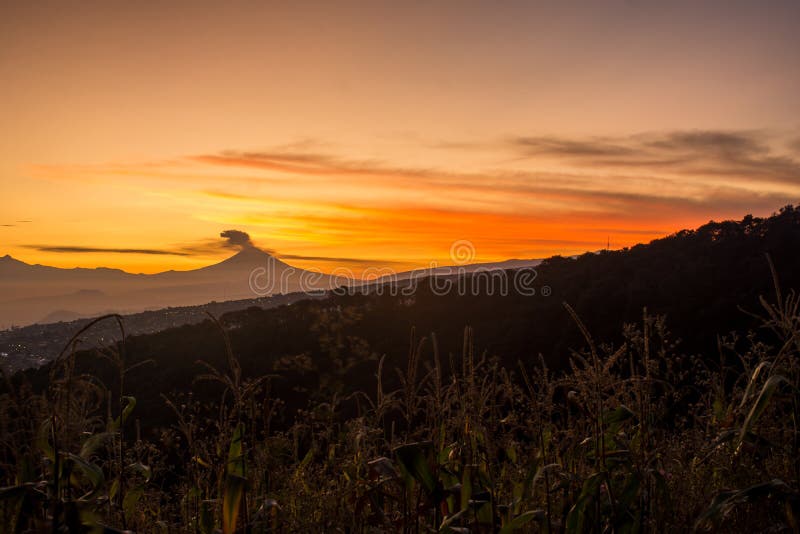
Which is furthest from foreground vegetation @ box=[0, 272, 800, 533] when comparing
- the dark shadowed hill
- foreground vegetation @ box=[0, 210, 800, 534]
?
the dark shadowed hill

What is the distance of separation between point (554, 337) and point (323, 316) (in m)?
13.4

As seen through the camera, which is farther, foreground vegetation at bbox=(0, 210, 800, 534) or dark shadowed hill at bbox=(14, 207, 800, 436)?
dark shadowed hill at bbox=(14, 207, 800, 436)

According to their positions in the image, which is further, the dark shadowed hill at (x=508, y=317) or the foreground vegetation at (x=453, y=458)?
the dark shadowed hill at (x=508, y=317)

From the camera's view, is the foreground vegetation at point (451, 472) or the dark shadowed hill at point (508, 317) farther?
the dark shadowed hill at point (508, 317)

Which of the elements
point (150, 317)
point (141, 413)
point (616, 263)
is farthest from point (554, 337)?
point (150, 317)

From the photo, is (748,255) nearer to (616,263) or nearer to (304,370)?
(616,263)

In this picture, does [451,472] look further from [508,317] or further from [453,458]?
[508,317]

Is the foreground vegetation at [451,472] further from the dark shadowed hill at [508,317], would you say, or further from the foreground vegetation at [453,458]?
the dark shadowed hill at [508,317]

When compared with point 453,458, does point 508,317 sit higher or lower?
lower

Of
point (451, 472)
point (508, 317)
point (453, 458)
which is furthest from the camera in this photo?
point (508, 317)

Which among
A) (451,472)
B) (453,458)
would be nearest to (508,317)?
(453,458)

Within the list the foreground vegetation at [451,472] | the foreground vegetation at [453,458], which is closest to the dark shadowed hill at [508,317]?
Result: the foreground vegetation at [453,458]

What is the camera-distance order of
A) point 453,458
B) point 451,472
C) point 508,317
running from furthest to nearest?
point 508,317
point 453,458
point 451,472

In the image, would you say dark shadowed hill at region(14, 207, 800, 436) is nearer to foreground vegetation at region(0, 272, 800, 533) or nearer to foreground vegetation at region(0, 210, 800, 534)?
foreground vegetation at region(0, 210, 800, 534)
